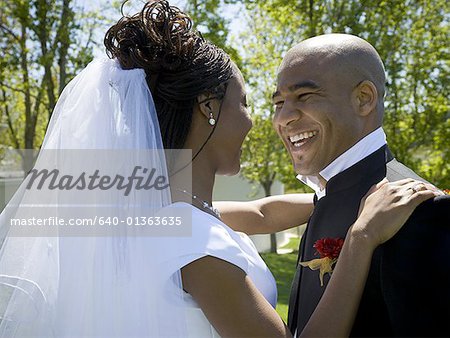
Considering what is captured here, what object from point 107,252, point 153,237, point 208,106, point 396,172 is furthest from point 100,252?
→ point 396,172

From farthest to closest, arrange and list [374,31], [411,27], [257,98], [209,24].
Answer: [257,98] → [411,27] → [374,31] → [209,24]

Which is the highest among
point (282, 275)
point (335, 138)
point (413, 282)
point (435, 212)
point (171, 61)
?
point (171, 61)

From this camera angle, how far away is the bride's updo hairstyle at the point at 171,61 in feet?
8.65

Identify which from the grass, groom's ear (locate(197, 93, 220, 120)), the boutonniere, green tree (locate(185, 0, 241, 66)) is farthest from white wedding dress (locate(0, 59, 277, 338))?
green tree (locate(185, 0, 241, 66))

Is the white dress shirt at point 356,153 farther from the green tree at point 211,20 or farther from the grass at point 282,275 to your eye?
the green tree at point 211,20

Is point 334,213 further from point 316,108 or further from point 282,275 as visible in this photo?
point 282,275

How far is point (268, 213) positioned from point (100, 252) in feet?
4.25

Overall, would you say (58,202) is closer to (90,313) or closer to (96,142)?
(96,142)

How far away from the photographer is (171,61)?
265 cm

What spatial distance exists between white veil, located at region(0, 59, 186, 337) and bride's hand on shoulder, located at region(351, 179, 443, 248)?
0.79 m

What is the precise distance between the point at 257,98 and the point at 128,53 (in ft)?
48.7

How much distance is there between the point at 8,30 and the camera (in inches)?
539

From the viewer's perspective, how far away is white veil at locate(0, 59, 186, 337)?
2596 mm

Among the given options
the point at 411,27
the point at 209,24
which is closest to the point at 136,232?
the point at 209,24
